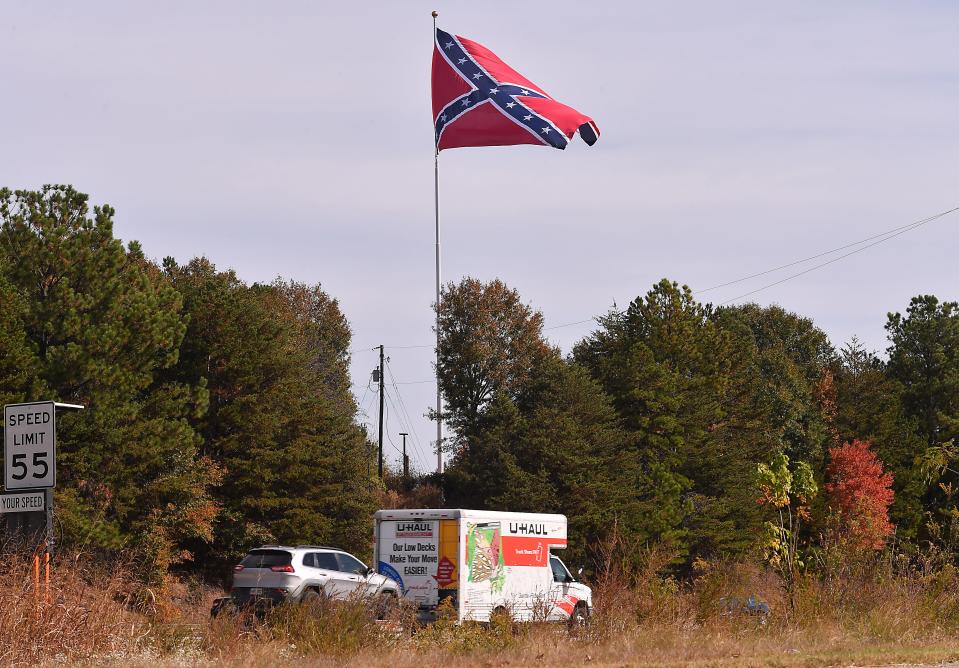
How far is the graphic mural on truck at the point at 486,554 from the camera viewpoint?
26359 mm

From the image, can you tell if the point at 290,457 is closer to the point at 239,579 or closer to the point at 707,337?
the point at 239,579

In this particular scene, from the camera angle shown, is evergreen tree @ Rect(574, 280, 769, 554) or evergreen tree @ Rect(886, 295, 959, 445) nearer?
evergreen tree @ Rect(574, 280, 769, 554)

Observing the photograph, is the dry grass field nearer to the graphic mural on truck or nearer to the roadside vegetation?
the roadside vegetation

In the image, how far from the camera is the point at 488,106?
38188 millimetres

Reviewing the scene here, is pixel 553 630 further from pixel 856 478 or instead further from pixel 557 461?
pixel 856 478

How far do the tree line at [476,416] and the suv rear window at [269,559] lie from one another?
8657mm

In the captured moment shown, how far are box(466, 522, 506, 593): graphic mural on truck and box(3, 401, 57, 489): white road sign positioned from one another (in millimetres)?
11854

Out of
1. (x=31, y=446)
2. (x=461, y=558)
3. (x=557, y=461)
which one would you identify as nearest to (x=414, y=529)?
(x=461, y=558)

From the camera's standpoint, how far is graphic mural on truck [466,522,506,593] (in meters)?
26.4

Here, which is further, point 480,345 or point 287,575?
point 480,345

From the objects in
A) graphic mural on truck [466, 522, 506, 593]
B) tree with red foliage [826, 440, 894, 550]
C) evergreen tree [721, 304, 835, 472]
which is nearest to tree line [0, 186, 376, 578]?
graphic mural on truck [466, 522, 506, 593]

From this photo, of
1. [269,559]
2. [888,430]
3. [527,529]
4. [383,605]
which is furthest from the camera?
[888,430]

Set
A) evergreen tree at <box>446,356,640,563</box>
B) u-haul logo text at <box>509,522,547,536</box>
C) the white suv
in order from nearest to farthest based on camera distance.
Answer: the white suv → u-haul logo text at <box>509,522,547,536</box> → evergreen tree at <box>446,356,640,563</box>

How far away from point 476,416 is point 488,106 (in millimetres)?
27910
